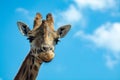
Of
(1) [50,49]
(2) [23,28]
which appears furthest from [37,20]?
(1) [50,49]

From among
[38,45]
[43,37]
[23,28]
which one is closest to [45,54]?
[38,45]

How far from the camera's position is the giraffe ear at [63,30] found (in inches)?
596

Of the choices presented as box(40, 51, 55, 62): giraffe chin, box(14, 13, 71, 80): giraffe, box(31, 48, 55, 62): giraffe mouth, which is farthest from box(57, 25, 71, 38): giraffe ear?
box(40, 51, 55, 62): giraffe chin

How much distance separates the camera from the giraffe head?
13.6 meters

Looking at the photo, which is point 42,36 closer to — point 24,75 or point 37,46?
point 37,46

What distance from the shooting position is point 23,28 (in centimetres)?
1521

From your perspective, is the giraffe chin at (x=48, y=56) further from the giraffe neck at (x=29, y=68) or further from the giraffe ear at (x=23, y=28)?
the giraffe ear at (x=23, y=28)

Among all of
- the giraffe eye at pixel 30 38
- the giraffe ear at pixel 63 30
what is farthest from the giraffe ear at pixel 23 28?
the giraffe ear at pixel 63 30

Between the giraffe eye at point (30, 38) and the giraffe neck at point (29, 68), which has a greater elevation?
the giraffe eye at point (30, 38)

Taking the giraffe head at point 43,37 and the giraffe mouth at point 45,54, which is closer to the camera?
the giraffe mouth at point 45,54

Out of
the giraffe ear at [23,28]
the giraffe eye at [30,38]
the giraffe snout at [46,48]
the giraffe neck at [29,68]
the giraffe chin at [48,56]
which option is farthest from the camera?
the giraffe ear at [23,28]

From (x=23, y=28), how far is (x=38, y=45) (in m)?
1.55

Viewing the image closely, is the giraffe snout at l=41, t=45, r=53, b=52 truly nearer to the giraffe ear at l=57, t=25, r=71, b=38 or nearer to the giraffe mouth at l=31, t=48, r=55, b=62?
the giraffe mouth at l=31, t=48, r=55, b=62

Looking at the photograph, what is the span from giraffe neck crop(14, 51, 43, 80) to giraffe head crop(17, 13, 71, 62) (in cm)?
25
